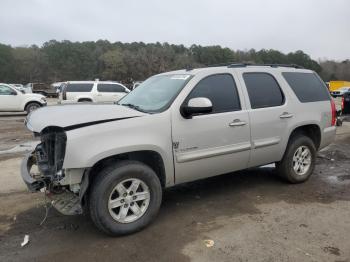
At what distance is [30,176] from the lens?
14.0 feet

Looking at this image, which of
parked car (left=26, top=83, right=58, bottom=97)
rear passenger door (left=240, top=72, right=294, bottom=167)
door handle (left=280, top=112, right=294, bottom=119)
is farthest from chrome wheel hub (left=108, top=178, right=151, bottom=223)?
parked car (left=26, top=83, right=58, bottom=97)

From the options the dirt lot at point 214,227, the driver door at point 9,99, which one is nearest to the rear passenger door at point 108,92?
the driver door at point 9,99

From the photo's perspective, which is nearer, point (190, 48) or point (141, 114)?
point (141, 114)

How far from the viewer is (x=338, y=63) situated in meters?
106

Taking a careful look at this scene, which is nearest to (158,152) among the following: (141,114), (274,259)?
(141,114)

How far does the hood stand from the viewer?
3.97 m

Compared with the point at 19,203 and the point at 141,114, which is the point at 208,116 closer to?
the point at 141,114

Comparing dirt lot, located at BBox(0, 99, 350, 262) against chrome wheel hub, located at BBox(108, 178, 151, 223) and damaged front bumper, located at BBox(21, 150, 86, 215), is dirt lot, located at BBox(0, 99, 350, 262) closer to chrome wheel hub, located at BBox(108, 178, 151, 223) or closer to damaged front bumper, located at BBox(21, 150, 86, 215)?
chrome wheel hub, located at BBox(108, 178, 151, 223)

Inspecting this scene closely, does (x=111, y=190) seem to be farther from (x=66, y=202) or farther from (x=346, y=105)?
(x=346, y=105)

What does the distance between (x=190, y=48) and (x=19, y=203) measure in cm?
8826

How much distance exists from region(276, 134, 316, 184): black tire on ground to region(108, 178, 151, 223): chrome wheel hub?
101 inches

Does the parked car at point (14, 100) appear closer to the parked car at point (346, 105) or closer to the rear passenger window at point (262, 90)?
the parked car at point (346, 105)

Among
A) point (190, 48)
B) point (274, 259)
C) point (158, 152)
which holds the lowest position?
point (274, 259)

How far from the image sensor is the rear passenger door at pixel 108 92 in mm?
21219
